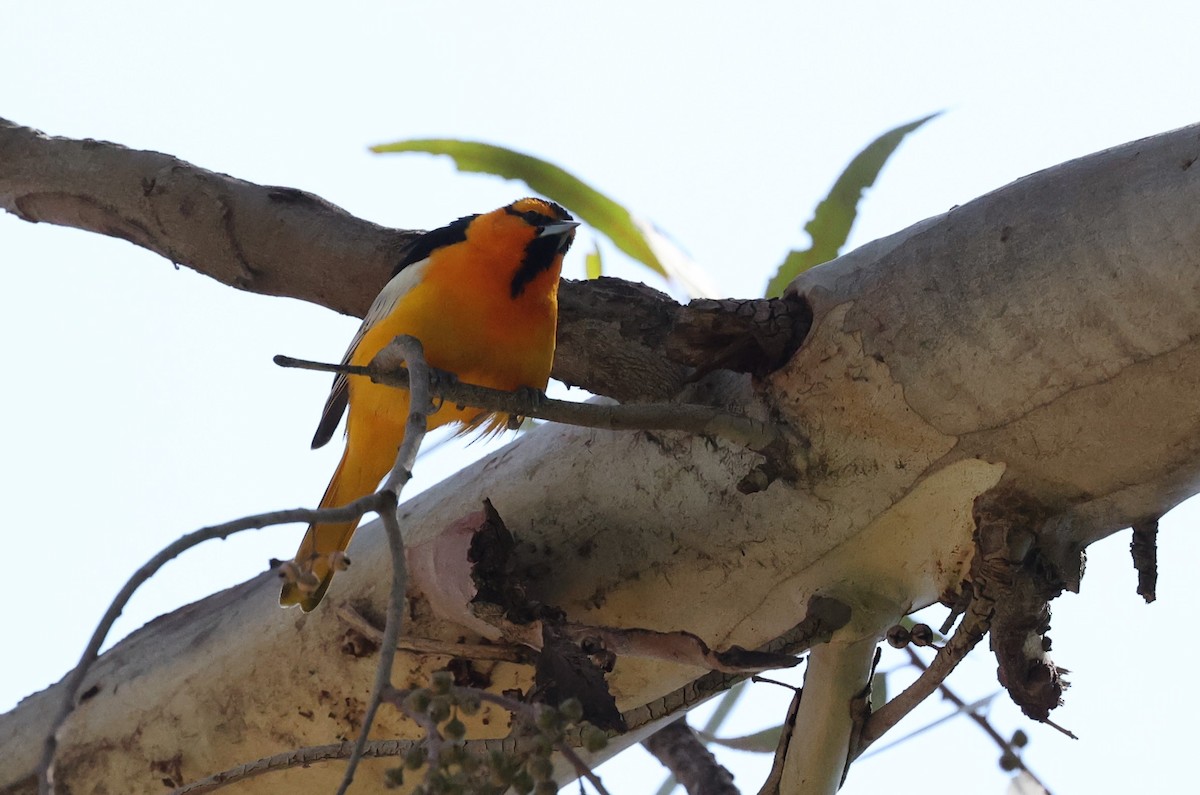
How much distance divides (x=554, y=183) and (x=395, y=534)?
1.96 metres

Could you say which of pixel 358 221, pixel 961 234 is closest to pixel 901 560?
pixel 961 234

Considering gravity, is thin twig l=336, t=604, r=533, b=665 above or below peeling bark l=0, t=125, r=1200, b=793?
below

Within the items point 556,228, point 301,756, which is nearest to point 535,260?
point 556,228

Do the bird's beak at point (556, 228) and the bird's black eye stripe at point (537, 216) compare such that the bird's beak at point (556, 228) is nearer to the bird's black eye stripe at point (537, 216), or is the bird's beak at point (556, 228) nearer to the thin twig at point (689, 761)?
the bird's black eye stripe at point (537, 216)

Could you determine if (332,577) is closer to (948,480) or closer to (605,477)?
(605,477)

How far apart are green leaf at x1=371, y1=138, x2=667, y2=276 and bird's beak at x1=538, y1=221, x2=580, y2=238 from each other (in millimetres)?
211

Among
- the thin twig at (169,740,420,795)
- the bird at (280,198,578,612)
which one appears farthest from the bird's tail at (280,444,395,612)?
the thin twig at (169,740,420,795)

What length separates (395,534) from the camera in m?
1.05

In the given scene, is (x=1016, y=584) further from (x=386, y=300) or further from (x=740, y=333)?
(x=386, y=300)

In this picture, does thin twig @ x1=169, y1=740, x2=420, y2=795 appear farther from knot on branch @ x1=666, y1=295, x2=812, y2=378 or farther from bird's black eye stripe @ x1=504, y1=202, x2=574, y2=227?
bird's black eye stripe @ x1=504, y1=202, x2=574, y2=227

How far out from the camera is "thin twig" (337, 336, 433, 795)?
3.26 ft

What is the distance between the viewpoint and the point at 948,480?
1.73m

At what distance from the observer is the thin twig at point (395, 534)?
995mm

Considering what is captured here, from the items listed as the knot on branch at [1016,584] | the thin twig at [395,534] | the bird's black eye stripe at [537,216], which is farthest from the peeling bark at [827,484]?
the thin twig at [395,534]
